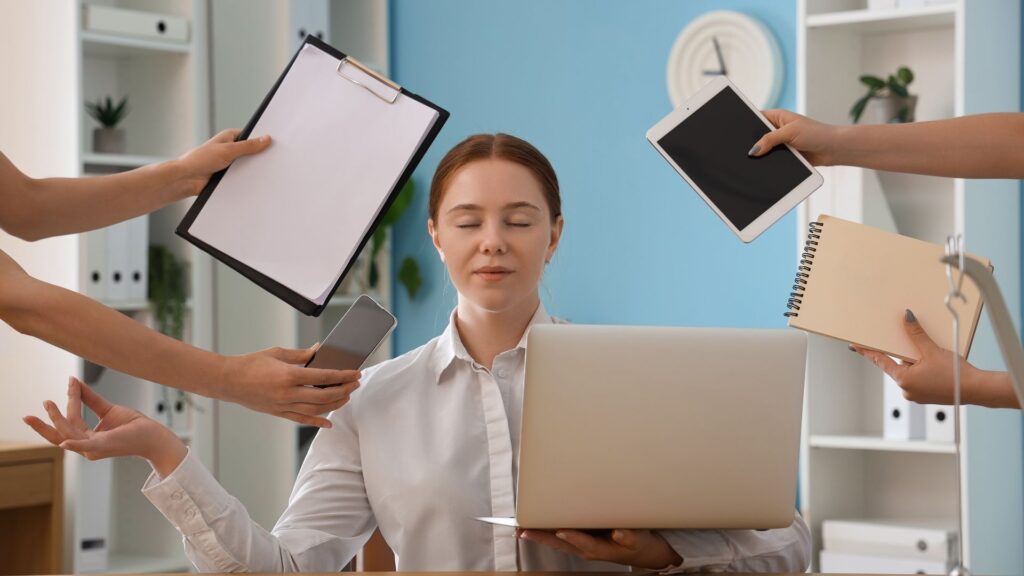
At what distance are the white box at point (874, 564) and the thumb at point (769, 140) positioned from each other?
1540mm

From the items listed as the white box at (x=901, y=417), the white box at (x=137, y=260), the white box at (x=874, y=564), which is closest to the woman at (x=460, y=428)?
the white box at (x=874, y=564)

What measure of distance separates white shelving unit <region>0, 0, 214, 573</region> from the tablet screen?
2152mm

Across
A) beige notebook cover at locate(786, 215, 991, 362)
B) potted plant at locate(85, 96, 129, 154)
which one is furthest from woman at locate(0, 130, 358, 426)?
potted plant at locate(85, 96, 129, 154)

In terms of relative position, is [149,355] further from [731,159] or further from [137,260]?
[137,260]

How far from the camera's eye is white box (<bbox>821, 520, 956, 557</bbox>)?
2.99 meters

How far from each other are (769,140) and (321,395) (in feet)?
2.31

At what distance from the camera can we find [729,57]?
362cm

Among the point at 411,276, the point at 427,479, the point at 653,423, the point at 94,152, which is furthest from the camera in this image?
the point at 411,276

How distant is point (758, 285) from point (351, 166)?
7.03ft

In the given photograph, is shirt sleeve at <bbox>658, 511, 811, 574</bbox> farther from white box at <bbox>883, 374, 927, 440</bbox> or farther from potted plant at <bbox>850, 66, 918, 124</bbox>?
potted plant at <bbox>850, 66, 918, 124</bbox>

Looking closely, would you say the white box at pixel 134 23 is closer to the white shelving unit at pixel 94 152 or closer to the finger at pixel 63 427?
the white shelving unit at pixel 94 152

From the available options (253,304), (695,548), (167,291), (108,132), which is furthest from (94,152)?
(695,548)

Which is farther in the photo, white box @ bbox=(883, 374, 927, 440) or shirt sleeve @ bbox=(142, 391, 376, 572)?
white box @ bbox=(883, 374, 927, 440)

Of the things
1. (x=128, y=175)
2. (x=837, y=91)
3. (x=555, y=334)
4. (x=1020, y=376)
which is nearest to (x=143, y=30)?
(x=128, y=175)
